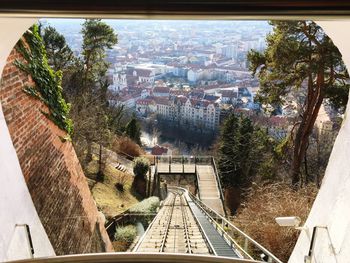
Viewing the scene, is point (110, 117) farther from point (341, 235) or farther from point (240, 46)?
point (341, 235)

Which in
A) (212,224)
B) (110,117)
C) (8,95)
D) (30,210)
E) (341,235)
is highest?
(8,95)

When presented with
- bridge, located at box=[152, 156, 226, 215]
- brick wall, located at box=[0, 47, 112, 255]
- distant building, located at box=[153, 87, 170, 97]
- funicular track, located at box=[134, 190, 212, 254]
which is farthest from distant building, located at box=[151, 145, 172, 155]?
brick wall, located at box=[0, 47, 112, 255]

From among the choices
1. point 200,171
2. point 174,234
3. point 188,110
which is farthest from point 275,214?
point 200,171

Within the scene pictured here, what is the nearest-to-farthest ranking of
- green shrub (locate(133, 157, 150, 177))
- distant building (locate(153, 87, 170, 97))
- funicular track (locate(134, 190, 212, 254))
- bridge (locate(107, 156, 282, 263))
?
bridge (locate(107, 156, 282, 263)), funicular track (locate(134, 190, 212, 254)), distant building (locate(153, 87, 170, 97)), green shrub (locate(133, 157, 150, 177))

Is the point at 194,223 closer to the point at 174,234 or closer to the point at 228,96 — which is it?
the point at 174,234

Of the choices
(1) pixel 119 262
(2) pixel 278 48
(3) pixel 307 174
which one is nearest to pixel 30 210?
(1) pixel 119 262

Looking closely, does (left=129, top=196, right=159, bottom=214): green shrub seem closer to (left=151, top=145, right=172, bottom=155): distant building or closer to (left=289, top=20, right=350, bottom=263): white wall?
(left=151, top=145, right=172, bottom=155): distant building
